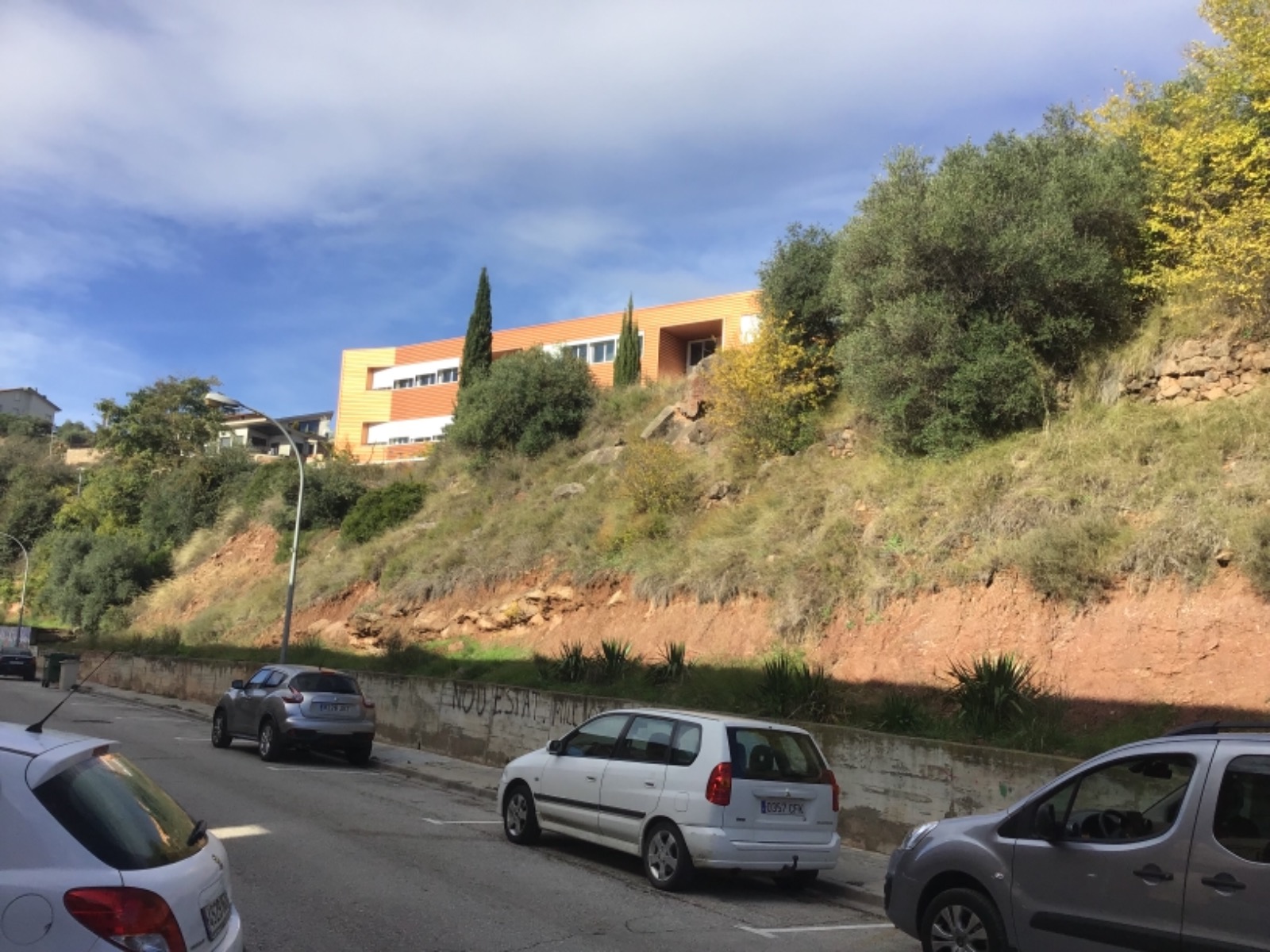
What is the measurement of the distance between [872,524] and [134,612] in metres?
44.2

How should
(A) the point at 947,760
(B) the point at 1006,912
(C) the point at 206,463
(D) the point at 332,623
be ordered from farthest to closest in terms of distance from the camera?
(C) the point at 206,463
(D) the point at 332,623
(A) the point at 947,760
(B) the point at 1006,912

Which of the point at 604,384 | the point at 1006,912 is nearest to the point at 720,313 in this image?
the point at 604,384

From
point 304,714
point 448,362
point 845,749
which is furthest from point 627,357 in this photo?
point 845,749

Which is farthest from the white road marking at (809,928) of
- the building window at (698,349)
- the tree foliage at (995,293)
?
the building window at (698,349)

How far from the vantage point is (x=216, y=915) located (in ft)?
12.8

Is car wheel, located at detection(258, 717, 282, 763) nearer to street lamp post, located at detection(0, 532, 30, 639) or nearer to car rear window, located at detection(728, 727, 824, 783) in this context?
car rear window, located at detection(728, 727, 824, 783)

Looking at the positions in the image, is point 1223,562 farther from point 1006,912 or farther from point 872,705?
point 1006,912

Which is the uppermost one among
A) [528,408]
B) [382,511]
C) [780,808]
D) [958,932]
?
[528,408]

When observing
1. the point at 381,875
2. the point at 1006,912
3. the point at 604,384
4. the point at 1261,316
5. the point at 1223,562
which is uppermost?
the point at 604,384

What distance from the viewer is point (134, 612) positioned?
5016cm

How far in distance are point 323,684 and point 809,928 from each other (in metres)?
11.5

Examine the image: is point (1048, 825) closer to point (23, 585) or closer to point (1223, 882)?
point (1223, 882)

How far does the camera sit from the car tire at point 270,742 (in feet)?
53.8

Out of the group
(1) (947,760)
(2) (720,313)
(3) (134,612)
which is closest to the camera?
(1) (947,760)
